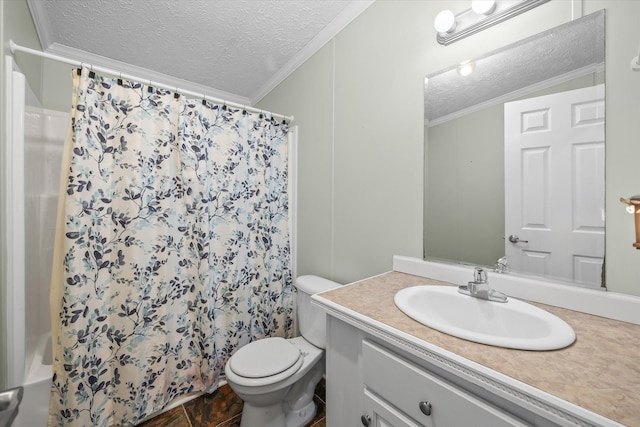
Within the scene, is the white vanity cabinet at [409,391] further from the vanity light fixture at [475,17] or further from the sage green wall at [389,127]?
the vanity light fixture at [475,17]

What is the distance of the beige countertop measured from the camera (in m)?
0.43

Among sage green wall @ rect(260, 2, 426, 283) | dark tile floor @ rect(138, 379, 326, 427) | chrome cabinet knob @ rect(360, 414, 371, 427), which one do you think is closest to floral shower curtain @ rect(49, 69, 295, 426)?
dark tile floor @ rect(138, 379, 326, 427)

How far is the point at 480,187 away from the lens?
1064 mm

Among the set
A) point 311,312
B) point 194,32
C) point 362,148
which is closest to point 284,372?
point 311,312

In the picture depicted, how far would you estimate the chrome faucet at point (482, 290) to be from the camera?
86 centimetres

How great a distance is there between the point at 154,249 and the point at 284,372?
3.21 ft

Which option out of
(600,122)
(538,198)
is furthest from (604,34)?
(538,198)

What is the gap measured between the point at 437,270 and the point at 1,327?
1900 millimetres

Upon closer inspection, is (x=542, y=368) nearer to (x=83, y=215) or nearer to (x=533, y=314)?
(x=533, y=314)

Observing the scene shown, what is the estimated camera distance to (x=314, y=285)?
1.58 meters

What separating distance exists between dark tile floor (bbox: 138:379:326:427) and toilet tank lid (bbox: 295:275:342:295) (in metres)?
0.69

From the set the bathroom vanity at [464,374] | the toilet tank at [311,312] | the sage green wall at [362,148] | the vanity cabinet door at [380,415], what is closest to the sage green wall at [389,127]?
the sage green wall at [362,148]

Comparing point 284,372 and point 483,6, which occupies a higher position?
point 483,6

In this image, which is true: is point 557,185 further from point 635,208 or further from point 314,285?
point 314,285
